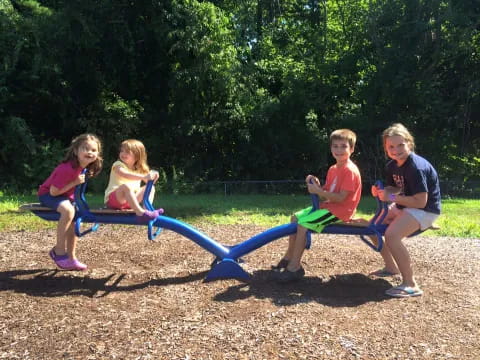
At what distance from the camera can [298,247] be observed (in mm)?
3857

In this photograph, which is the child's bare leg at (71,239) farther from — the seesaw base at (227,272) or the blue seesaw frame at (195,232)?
the seesaw base at (227,272)

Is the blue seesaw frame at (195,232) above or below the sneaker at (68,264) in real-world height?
above

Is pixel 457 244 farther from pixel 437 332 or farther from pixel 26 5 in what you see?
pixel 26 5

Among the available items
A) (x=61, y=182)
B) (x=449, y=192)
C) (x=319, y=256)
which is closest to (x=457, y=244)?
(x=319, y=256)

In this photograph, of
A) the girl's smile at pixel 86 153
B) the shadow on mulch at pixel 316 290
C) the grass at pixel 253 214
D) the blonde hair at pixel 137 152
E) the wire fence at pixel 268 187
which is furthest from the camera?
the wire fence at pixel 268 187

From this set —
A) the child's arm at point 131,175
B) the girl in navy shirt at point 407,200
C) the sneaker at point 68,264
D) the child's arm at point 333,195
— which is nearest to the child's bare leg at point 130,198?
the child's arm at point 131,175

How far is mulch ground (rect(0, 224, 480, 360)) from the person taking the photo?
8.82 ft

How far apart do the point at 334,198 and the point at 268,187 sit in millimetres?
9237

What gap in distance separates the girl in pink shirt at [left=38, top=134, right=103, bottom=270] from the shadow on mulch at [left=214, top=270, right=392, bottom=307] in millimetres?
1550

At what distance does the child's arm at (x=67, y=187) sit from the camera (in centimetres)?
400

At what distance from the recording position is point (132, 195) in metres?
3.95

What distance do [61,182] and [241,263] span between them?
6.15 ft

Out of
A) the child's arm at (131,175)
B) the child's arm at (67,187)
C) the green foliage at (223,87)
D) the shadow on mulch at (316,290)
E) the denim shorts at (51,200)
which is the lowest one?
the shadow on mulch at (316,290)

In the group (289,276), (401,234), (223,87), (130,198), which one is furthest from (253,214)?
(223,87)
